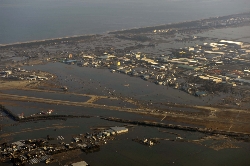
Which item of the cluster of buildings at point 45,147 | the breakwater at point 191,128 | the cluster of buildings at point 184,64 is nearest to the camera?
the cluster of buildings at point 45,147

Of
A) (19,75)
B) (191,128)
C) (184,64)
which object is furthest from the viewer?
(184,64)

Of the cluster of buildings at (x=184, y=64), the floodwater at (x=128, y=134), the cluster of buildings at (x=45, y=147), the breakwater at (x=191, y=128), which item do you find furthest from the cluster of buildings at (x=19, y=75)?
the cluster of buildings at (x=45, y=147)

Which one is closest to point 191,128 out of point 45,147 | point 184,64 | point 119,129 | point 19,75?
point 119,129

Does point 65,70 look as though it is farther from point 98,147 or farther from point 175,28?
point 175,28

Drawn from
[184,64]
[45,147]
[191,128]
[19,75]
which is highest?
[19,75]

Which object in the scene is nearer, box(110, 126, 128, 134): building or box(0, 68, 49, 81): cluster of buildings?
box(110, 126, 128, 134): building

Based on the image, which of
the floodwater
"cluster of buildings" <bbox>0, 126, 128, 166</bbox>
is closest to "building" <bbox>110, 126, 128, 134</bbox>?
"cluster of buildings" <bbox>0, 126, 128, 166</bbox>

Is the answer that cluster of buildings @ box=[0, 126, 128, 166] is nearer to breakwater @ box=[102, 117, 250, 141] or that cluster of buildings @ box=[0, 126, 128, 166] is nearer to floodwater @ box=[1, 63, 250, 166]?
floodwater @ box=[1, 63, 250, 166]

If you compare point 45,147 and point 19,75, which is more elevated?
point 19,75

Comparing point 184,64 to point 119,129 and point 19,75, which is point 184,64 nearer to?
point 19,75

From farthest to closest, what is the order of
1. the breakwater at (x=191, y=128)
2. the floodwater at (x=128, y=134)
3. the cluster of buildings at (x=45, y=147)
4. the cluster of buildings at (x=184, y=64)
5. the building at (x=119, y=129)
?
the cluster of buildings at (x=184, y=64) → the building at (x=119, y=129) → the breakwater at (x=191, y=128) → the floodwater at (x=128, y=134) → the cluster of buildings at (x=45, y=147)

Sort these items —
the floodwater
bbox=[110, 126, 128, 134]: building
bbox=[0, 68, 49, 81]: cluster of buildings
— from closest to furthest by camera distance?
the floodwater < bbox=[110, 126, 128, 134]: building < bbox=[0, 68, 49, 81]: cluster of buildings

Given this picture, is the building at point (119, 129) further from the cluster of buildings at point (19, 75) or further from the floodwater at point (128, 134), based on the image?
the cluster of buildings at point (19, 75)

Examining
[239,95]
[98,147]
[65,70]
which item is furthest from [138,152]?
[65,70]
